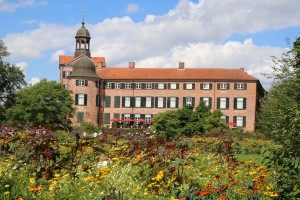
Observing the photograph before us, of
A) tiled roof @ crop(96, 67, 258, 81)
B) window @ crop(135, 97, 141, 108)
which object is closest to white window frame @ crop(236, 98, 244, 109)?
tiled roof @ crop(96, 67, 258, 81)

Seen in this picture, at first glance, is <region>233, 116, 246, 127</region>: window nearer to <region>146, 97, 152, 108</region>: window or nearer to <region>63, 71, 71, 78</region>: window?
<region>146, 97, 152, 108</region>: window

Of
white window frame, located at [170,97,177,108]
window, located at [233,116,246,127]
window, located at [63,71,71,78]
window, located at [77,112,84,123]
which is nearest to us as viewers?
window, located at [77,112,84,123]

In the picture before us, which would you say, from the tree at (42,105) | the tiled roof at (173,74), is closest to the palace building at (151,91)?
the tiled roof at (173,74)

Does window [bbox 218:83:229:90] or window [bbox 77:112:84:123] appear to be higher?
window [bbox 218:83:229:90]

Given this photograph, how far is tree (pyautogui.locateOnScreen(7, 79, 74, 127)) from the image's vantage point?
46844 mm

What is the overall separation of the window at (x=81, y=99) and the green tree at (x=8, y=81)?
248 inches

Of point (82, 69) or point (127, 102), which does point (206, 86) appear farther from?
point (82, 69)

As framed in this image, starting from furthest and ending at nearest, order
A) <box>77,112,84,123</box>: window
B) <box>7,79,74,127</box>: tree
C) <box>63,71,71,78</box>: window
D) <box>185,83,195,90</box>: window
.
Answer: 1. <box>63,71,71,78</box>: window
2. <box>185,83,195,90</box>: window
3. <box>77,112,84,123</box>: window
4. <box>7,79,74,127</box>: tree

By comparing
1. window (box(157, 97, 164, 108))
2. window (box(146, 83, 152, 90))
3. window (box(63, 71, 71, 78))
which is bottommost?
window (box(157, 97, 164, 108))

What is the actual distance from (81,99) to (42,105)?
9495 mm

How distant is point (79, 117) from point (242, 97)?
19552 millimetres

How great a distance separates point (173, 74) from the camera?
5878 cm

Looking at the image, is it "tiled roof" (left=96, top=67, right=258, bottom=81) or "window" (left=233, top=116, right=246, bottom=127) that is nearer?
"window" (left=233, top=116, right=246, bottom=127)

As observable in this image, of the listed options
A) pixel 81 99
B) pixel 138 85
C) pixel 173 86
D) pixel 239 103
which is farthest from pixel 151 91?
pixel 239 103
